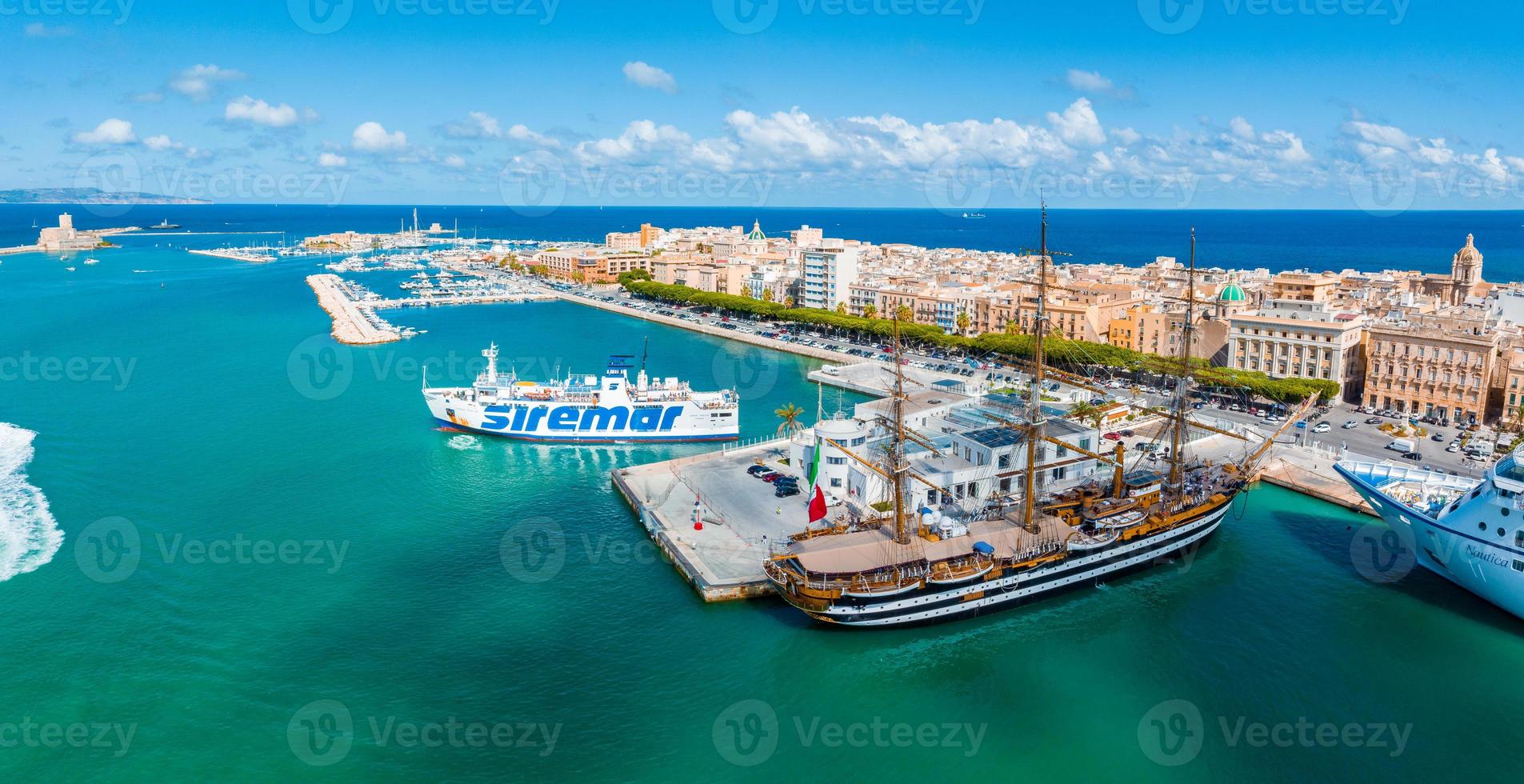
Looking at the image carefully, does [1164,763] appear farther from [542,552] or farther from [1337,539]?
[542,552]

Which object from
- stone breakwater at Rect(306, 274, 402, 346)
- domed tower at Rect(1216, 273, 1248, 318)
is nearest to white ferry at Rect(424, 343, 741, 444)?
stone breakwater at Rect(306, 274, 402, 346)

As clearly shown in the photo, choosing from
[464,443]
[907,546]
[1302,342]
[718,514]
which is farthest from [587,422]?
[1302,342]

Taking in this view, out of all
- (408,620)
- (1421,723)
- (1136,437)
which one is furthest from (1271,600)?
(408,620)

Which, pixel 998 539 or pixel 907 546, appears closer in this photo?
pixel 907 546

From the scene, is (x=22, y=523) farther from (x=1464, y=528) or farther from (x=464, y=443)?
(x=1464, y=528)

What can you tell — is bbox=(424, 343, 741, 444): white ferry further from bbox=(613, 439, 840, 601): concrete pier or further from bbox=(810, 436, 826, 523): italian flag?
bbox=(810, 436, 826, 523): italian flag

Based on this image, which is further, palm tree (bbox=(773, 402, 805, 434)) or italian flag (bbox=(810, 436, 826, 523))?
palm tree (bbox=(773, 402, 805, 434))
